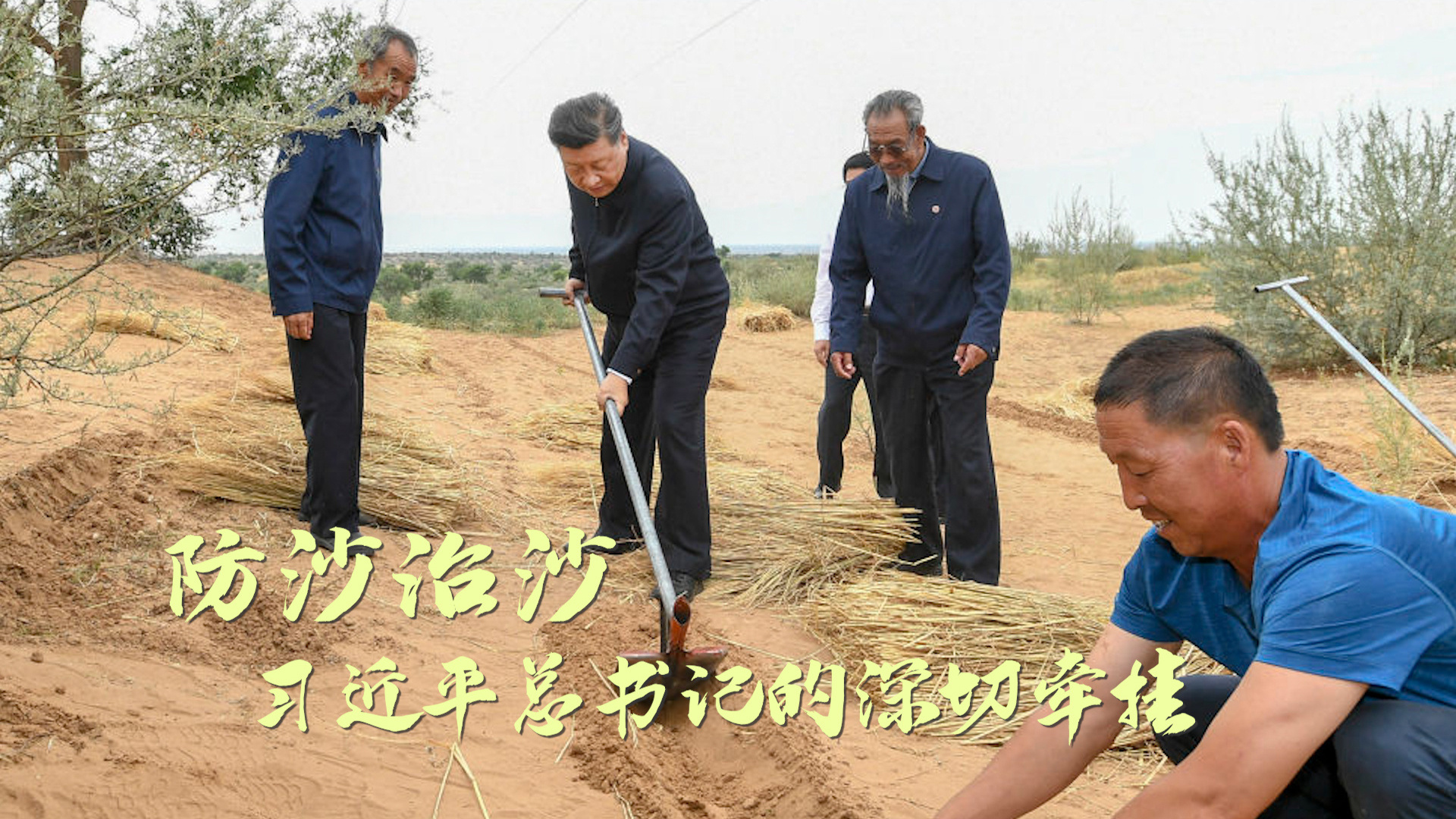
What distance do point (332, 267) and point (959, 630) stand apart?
2.33 metres

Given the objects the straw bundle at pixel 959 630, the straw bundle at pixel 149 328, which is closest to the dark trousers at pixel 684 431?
the straw bundle at pixel 959 630

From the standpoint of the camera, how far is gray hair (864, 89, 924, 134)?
13.1ft

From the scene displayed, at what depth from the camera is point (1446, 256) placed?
9.90 m

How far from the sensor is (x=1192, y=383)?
1731mm

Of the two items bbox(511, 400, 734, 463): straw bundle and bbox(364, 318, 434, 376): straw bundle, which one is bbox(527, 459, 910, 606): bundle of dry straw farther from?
bbox(364, 318, 434, 376): straw bundle

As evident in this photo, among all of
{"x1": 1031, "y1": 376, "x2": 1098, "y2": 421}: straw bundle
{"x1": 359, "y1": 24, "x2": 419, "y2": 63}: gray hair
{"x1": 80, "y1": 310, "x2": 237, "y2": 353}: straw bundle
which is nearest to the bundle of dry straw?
{"x1": 359, "y1": 24, "x2": 419, "y2": 63}: gray hair

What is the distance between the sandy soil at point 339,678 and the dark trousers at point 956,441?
635 mm

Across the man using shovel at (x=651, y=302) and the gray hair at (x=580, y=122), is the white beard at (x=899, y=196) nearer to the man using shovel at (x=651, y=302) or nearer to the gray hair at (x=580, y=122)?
the man using shovel at (x=651, y=302)

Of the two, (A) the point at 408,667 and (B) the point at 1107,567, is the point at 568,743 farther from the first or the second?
(B) the point at 1107,567

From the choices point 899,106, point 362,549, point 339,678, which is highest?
point 899,106

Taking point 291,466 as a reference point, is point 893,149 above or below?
above

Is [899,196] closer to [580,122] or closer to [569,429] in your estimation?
[580,122]

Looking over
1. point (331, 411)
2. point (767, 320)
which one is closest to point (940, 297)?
point (331, 411)

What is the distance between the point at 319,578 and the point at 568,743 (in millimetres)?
1420
